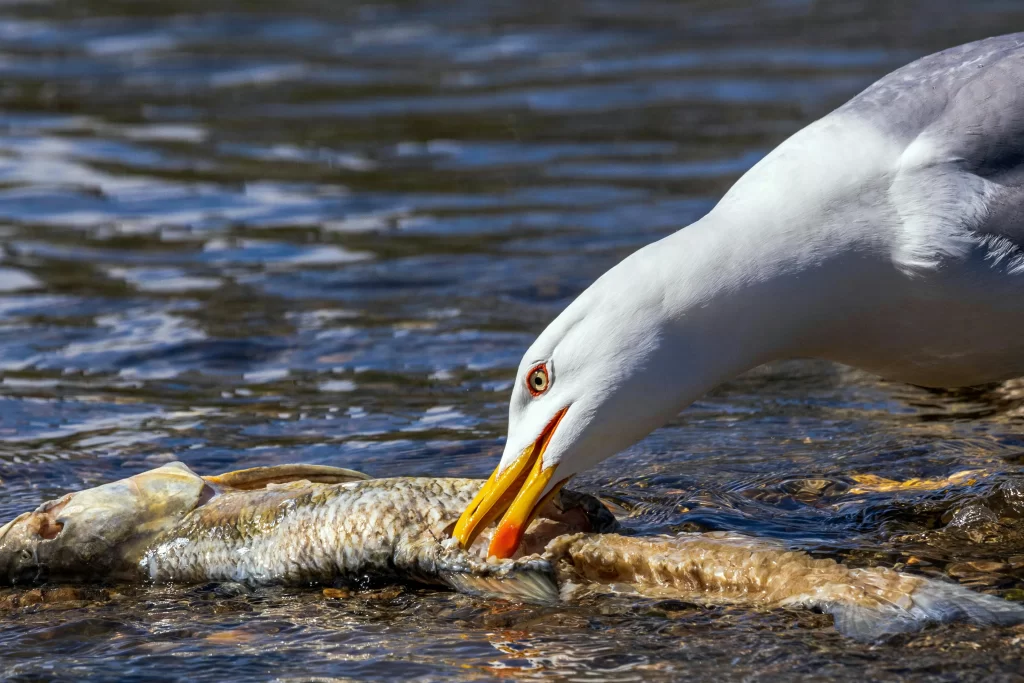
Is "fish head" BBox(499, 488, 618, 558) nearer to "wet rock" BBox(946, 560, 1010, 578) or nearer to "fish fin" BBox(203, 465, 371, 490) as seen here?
"fish fin" BBox(203, 465, 371, 490)

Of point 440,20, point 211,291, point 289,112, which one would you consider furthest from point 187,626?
point 440,20

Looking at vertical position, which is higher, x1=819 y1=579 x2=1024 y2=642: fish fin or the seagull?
the seagull

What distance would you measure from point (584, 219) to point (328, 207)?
1765 mm

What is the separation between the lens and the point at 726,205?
17.5ft

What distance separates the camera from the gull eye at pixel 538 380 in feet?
16.0

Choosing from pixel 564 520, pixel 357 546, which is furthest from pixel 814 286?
pixel 357 546

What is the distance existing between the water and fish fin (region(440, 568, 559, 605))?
4cm

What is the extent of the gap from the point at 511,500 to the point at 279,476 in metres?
0.85

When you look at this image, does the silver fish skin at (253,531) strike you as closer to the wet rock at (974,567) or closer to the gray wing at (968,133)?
the wet rock at (974,567)

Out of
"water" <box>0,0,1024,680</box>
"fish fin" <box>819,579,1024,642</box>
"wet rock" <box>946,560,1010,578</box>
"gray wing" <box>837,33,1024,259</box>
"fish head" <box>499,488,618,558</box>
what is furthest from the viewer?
"gray wing" <box>837,33,1024,259</box>

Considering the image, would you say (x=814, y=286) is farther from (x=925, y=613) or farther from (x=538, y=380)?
(x=925, y=613)

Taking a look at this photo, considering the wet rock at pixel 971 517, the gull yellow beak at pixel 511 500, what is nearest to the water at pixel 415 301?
the wet rock at pixel 971 517

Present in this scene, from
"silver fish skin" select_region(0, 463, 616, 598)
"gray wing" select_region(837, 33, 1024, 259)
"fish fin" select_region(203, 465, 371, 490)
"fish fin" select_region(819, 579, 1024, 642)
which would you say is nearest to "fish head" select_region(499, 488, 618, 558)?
"silver fish skin" select_region(0, 463, 616, 598)

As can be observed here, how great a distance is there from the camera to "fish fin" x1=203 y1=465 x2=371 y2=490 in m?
5.16
